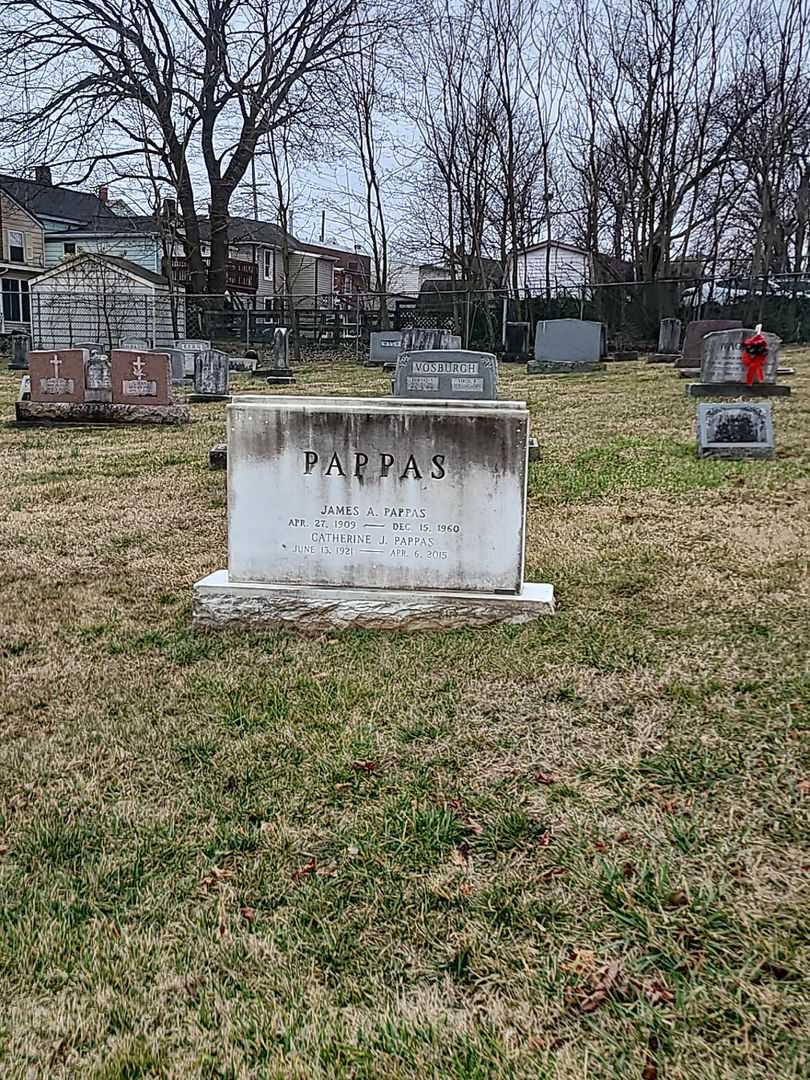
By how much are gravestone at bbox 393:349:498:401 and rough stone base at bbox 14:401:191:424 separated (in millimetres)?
4236

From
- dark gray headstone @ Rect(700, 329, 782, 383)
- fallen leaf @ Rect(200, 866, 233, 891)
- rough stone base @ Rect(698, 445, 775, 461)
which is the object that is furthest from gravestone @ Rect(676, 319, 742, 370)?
fallen leaf @ Rect(200, 866, 233, 891)

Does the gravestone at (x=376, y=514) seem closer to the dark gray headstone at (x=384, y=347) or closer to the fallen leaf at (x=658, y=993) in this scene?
the fallen leaf at (x=658, y=993)

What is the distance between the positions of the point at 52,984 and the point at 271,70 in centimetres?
3650

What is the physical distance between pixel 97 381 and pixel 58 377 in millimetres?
550

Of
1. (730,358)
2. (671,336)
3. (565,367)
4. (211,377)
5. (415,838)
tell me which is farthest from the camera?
(671,336)

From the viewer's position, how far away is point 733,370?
1432cm

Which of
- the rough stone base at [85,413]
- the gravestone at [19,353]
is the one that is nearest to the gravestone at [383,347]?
the gravestone at [19,353]

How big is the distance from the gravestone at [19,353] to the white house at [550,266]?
16.4 metres

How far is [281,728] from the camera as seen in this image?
11.8 feet

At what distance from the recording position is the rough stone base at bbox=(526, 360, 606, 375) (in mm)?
21484

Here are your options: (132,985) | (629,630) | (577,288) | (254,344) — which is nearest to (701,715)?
(629,630)

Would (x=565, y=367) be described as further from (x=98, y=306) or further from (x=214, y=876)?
(x=214, y=876)

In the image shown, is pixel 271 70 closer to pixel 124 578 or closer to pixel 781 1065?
pixel 124 578

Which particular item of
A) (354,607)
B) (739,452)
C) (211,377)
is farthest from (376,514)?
(211,377)
